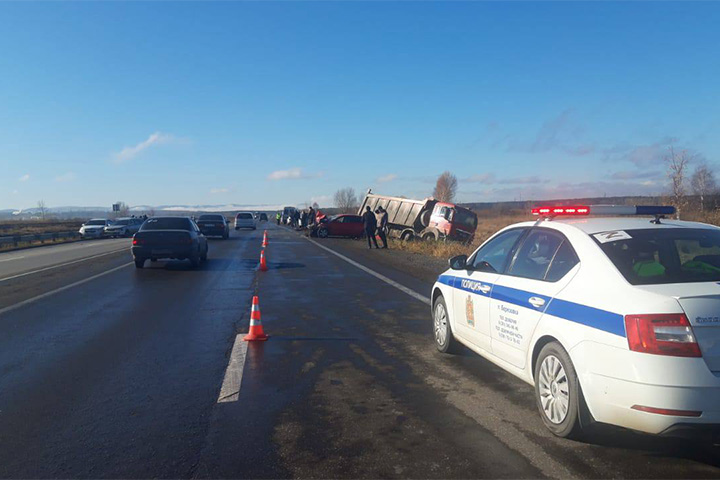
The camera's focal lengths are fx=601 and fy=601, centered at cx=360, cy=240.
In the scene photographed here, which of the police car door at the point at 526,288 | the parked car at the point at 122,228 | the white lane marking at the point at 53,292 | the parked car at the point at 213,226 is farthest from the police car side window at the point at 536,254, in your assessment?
the parked car at the point at 122,228

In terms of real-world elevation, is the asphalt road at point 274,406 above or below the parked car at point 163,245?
below

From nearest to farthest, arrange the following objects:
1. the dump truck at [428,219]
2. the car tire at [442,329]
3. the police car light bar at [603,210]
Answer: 1. the police car light bar at [603,210]
2. the car tire at [442,329]
3. the dump truck at [428,219]

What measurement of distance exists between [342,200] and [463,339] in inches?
5474

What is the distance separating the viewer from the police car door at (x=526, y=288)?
15.8 ft

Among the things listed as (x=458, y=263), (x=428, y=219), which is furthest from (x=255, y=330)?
(x=428, y=219)

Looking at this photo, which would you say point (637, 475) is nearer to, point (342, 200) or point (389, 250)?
point (389, 250)

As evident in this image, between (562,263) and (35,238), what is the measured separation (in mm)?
39912

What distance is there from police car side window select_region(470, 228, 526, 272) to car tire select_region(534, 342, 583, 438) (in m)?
1.24

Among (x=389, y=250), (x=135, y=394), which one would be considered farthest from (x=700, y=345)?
(x=389, y=250)

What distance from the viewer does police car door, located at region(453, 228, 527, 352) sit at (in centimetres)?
582

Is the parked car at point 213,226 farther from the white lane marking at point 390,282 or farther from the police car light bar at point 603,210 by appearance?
the police car light bar at point 603,210

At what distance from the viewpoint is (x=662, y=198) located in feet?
67.4

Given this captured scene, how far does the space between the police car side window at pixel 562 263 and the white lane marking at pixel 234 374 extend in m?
3.02

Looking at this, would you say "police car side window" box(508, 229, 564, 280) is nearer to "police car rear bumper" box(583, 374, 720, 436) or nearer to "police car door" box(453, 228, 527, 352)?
"police car door" box(453, 228, 527, 352)
